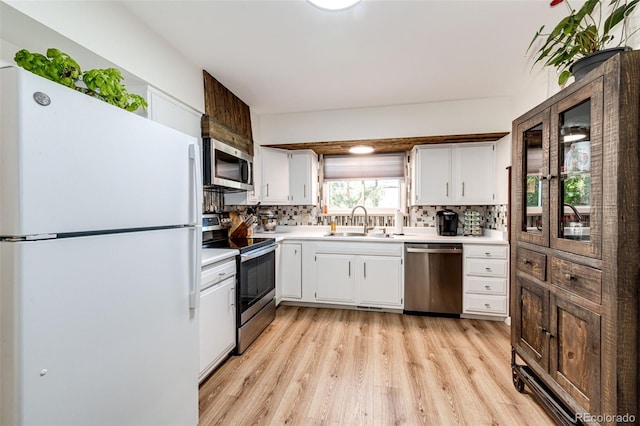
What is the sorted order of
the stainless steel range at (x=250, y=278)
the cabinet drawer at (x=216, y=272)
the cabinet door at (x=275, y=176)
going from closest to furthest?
the cabinet drawer at (x=216, y=272) < the stainless steel range at (x=250, y=278) < the cabinet door at (x=275, y=176)

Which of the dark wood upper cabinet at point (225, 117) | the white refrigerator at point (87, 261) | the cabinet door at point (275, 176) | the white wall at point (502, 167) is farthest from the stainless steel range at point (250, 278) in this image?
the white wall at point (502, 167)

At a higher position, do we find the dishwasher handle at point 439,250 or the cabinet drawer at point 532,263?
the cabinet drawer at point 532,263

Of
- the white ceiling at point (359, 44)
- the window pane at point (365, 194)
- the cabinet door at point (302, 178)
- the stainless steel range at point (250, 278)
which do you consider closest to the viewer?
the white ceiling at point (359, 44)

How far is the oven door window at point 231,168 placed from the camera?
2.51 meters

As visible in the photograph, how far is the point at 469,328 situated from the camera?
283 cm

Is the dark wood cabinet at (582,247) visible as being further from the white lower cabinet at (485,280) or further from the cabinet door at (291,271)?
the cabinet door at (291,271)

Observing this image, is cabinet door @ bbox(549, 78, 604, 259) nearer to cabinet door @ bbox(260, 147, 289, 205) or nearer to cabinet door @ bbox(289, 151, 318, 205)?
cabinet door @ bbox(289, 151, 318, 205)

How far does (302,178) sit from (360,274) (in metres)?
1.50

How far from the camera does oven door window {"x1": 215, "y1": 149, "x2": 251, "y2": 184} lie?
2.51 metres

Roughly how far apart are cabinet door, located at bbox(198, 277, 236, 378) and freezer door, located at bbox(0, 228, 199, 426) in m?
0.46

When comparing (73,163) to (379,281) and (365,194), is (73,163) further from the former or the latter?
(365,194)

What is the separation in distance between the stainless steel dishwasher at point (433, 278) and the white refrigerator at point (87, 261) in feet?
8.11

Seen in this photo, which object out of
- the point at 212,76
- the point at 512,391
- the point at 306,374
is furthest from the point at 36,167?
the point at 512,391

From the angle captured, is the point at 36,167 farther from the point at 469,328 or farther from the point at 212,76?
the point at 469,328
